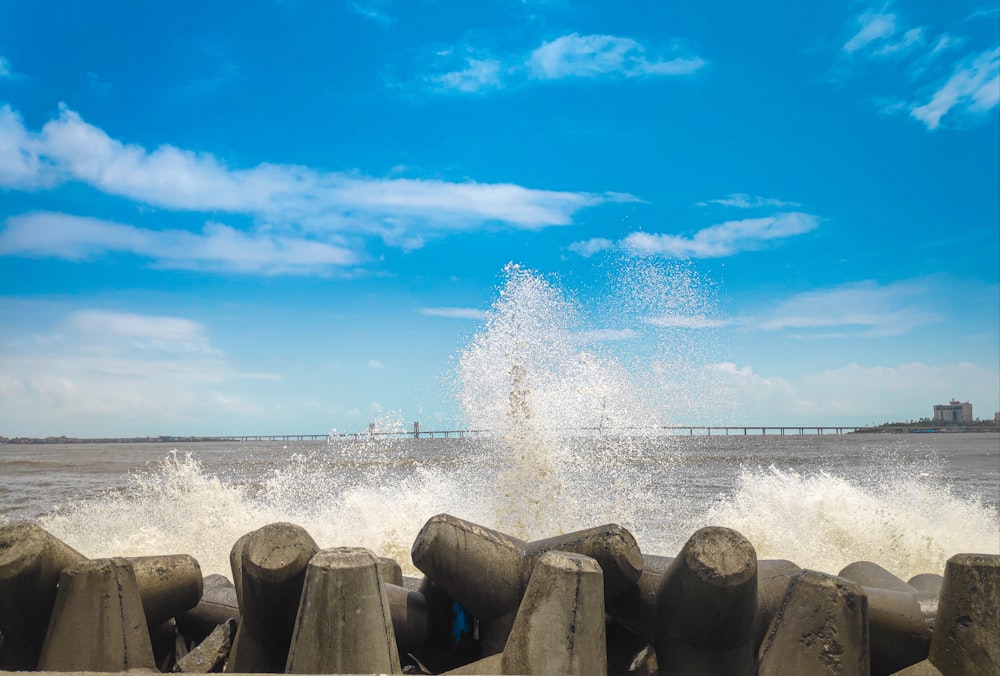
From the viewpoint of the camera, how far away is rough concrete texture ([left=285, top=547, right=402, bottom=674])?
2.88m

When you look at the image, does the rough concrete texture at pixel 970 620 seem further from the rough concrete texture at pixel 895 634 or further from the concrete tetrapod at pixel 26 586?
the concrete tetrapod at pixel 26 586

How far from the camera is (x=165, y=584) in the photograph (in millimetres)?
3652

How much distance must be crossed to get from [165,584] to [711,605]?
2463 millimetres

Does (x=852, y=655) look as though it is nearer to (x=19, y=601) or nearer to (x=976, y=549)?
(x=19, y=601)

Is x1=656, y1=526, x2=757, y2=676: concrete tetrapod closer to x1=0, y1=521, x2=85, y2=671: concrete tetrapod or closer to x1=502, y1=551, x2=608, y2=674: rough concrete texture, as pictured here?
x1=502, y1=551, x2=608, y2=674: rough concrete texture

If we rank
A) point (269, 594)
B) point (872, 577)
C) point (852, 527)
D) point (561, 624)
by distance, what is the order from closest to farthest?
point (561, 624), point (269, 594), point (872, 577), point (852, 527)

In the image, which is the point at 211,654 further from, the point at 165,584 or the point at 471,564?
the point at 471,564

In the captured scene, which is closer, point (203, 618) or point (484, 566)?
point (484, 566)

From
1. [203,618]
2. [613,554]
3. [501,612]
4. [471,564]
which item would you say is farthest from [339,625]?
[203,618]

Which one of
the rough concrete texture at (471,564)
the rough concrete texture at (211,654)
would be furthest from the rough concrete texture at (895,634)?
the rough concrete texture at (211,654)

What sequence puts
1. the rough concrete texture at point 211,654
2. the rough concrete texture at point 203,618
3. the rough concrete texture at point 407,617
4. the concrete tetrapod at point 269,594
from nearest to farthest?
the concrete tetrapod at point 269,594 < the rough concrete texture at point 211,654 < the rough concrete texture at point 407,617 < the rough concrete texture at point 203,618

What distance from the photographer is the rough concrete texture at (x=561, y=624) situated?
2.85 metres

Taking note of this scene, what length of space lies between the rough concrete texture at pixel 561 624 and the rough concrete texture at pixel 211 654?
1.38 meters

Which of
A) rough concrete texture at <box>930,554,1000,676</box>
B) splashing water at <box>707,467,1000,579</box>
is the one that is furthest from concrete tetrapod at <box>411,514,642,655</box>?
splashing water at <box>707,467,1000,579</box>
